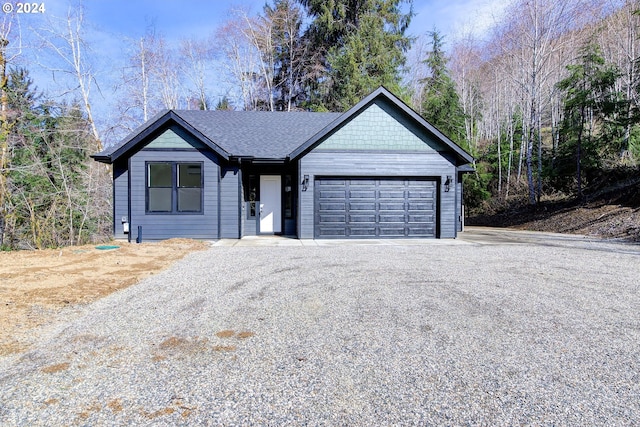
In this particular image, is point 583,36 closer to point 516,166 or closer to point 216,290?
point 516,166

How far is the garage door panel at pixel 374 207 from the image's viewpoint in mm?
12414

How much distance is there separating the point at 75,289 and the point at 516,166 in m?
26.9

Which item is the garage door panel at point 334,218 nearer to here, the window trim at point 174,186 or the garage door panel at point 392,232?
the garage door panel at point 392,232

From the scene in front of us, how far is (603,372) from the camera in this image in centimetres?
298

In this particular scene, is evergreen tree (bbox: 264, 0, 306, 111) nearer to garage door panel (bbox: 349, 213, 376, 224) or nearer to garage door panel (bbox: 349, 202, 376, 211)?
garage door panel (bbox: 349, 202, 376, 211)

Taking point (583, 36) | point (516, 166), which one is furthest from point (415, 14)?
point (516, 166)

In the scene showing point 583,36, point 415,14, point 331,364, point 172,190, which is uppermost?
point 415,14

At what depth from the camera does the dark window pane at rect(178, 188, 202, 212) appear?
39.1ft

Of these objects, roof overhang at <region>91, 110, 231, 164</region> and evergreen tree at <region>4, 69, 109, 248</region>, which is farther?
evergreen tree at <region>4, 69, 109, 248</region>

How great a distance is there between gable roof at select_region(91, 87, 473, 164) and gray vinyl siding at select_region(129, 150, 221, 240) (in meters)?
0.48

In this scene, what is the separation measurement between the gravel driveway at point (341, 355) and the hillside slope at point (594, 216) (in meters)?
8.77

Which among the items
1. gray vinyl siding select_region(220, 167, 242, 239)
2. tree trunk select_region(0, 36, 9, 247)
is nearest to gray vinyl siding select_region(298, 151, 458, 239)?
gray vinyl siding select_region(220, 167, 242, 239)

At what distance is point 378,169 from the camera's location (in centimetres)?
1237

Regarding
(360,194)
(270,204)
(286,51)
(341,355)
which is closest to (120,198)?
(270,204)
